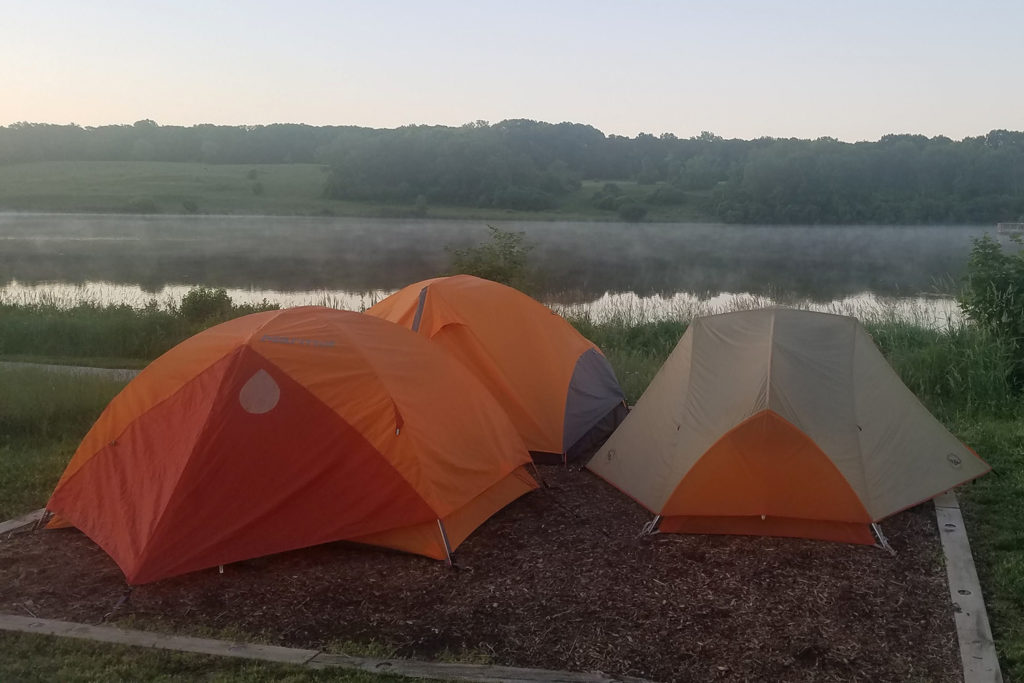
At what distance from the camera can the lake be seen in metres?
23.2

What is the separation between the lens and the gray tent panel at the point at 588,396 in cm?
764

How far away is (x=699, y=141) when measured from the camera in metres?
65.8

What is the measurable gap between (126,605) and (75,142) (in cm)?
8853

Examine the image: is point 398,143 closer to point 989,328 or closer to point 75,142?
point 75,142

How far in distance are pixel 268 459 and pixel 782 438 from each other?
3.38m

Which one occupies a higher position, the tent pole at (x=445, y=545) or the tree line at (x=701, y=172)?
the tree line at (x=701, y=172)

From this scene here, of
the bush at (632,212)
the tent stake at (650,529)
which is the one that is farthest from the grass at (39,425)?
the bush at (632,212)

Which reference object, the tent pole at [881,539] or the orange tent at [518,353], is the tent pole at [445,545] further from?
the tent pole at [881,539]

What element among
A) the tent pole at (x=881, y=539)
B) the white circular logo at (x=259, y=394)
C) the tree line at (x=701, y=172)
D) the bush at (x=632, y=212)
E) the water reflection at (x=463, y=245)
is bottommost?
the water reflection at (x=463, y=245)

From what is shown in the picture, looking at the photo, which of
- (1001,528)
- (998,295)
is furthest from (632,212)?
(1001,528)

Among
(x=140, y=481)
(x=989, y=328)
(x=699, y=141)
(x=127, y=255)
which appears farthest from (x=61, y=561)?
(x=699, y=141)

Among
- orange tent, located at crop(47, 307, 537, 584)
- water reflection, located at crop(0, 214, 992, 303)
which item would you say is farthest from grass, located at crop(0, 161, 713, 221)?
orange tent, located at crop(47, 307, 537, 584)

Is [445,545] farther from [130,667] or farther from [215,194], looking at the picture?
[215,194]

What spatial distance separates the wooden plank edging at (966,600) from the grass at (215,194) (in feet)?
159
